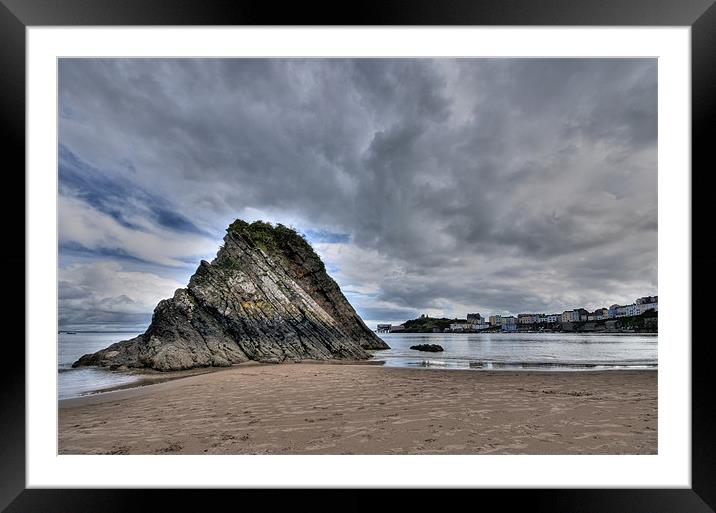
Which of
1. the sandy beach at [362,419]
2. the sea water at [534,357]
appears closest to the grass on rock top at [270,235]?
the sea water at [534,357]

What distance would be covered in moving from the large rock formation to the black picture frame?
9.66 m

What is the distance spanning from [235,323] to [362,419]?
10.4m

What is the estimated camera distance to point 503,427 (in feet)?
13.7

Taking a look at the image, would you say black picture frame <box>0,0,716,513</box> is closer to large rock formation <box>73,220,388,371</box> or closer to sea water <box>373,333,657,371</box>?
large rock formation <box>73,220,388,371</box>

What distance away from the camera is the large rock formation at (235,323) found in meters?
11.9

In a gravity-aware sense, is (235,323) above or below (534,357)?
above

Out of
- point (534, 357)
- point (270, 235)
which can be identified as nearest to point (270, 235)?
point (270, 235)

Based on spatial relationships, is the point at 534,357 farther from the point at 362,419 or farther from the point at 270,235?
the point at 270,235

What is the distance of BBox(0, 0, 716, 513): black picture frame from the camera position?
96.2 inches
